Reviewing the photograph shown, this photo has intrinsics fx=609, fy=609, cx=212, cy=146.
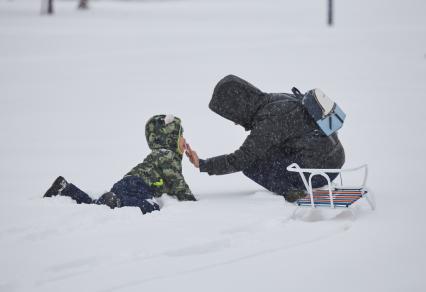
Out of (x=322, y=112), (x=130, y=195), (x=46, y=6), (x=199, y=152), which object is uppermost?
(x=46, y=6)

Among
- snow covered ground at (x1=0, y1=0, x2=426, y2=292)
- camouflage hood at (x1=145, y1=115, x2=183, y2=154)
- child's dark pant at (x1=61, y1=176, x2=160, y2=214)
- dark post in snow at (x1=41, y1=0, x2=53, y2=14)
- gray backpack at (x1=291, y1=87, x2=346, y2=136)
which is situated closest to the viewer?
snow covered ground at (x1=0, y1=0, x2=426, y2=292)

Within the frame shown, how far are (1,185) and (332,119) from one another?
379cm

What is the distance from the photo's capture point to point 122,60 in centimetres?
1714

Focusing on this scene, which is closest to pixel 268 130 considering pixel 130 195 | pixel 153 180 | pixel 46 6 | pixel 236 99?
pixel 236 99

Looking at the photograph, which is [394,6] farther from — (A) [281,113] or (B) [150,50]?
(A) [281,113]

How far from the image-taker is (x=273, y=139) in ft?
18.2

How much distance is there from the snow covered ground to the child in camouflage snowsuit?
0.15 meters

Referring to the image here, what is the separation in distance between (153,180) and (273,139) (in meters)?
1.18

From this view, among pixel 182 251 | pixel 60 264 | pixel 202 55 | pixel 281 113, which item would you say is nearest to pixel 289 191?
pixel 281 113

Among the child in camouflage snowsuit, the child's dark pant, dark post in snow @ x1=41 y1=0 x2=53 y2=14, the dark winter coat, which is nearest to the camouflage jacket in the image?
the child in camouflage snowsuit

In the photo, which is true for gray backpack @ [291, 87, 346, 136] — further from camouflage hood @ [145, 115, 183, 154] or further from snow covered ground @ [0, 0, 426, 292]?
camouflage hood @ [145, 115, 183, 154]

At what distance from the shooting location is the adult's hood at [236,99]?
5.62 metres

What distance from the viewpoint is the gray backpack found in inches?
216

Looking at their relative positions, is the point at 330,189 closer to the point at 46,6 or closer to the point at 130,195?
the point at 130,195
